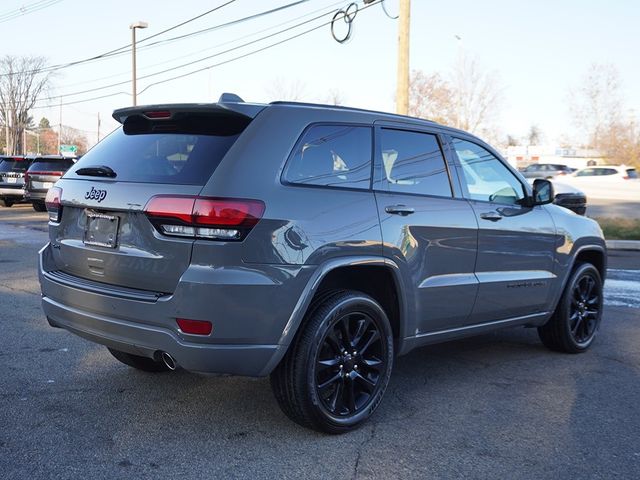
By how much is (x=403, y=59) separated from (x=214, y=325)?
11535 millimetres

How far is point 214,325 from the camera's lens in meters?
3.26

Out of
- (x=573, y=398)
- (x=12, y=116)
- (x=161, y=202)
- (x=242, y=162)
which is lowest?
(x=573, y=398)

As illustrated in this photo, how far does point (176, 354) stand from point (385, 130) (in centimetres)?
194

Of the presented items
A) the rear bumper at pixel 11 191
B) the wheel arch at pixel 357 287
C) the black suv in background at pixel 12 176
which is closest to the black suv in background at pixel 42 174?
the rear bumper at pixel 11 191

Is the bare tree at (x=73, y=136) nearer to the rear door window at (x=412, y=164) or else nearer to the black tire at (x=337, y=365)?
the rear door window at (x=412, y=164)

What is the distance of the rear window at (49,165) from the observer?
19.2 metres

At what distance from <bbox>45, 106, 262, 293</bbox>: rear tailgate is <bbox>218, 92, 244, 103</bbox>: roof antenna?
15cm

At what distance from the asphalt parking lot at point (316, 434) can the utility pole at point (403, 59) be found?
8790mm

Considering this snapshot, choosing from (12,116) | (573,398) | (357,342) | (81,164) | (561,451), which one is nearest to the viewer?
(561,451)

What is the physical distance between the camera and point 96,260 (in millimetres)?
3674

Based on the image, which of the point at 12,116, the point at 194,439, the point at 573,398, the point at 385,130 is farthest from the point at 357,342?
the point at 12,116

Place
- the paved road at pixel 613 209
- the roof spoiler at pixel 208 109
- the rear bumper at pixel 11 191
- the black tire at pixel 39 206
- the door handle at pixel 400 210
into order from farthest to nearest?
the rear bumper at pixel 11 191 < the paved road at pixel 613 209 < the black tire at pixel 39 206 < the door handle at pixel 400 210 < the roof spoiler at pixel 208 109

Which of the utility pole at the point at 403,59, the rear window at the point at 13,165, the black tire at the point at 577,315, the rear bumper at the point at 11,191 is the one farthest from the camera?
the rear window at the point at 13,165

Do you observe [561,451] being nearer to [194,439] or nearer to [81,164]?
[194,439]
